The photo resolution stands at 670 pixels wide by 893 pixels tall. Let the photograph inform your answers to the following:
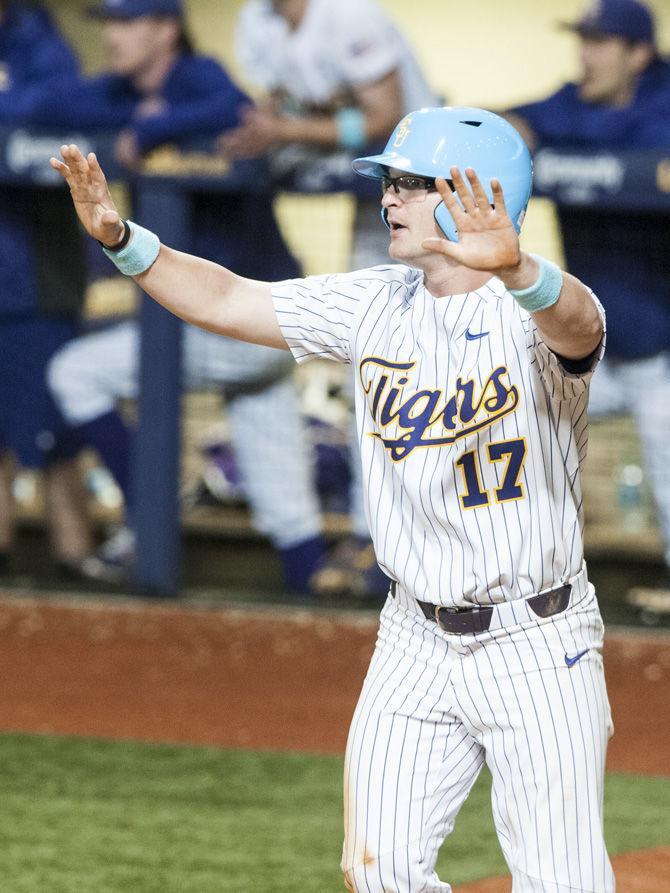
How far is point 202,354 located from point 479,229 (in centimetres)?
457

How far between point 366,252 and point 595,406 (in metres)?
1.12

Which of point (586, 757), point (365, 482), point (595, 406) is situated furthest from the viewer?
point (595, 406)

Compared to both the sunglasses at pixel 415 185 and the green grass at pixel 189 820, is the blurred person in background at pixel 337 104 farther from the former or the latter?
the sunglasses at pixel 415 185

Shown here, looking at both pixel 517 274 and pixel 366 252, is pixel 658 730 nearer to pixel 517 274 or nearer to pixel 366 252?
pixel 366 252

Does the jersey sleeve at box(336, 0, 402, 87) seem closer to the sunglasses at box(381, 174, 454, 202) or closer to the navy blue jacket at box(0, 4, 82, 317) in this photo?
the navy blue jacket at box(0, 4, 82, 317)

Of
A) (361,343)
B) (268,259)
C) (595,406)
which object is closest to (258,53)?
(268,259)

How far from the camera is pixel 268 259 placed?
683 cm

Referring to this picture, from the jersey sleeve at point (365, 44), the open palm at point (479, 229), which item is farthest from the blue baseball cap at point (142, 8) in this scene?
the open palm at point (479, 229)

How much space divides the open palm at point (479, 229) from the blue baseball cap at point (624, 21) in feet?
13.3

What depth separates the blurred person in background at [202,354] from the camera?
6793mm

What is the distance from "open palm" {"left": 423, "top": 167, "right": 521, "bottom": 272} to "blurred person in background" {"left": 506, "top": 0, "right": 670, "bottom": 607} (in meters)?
3.90

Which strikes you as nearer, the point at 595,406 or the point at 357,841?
the point at 357,841

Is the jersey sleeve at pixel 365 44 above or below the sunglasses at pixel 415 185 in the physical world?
above

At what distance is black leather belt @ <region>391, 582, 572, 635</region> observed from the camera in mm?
2719
